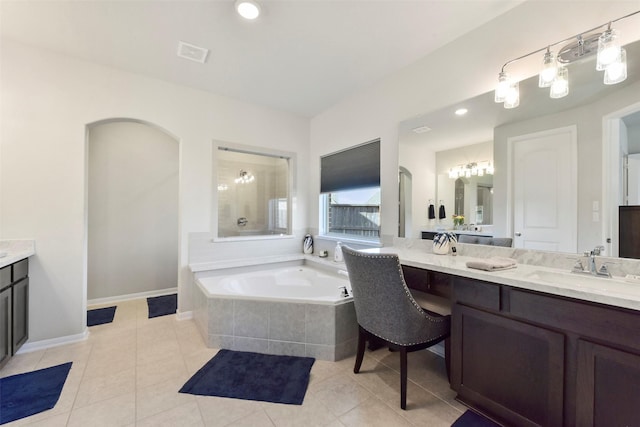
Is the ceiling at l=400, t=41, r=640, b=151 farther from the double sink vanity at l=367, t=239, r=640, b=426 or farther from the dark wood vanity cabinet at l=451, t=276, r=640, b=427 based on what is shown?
the dark wood vanity cabinet at l=451, t=276, r=640, b=427

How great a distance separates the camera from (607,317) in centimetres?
113

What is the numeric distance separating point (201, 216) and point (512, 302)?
3.13m

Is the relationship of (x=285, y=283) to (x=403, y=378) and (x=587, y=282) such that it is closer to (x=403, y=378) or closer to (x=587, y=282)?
(x=403, y=378)

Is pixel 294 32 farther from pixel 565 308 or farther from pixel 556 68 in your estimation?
pixel 565 308

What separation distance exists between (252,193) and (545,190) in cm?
343

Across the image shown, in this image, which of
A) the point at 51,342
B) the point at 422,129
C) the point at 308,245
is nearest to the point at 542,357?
the point at 422,129

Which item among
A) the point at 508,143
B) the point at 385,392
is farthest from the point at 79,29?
the point at 385,392

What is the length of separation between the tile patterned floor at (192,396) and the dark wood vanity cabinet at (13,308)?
0.58ft

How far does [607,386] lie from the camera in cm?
114

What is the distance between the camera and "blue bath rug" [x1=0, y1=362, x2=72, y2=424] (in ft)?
5.33

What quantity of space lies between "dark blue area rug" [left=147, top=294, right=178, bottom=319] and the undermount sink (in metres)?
3.68

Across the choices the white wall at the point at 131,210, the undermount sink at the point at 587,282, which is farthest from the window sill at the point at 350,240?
the white wall at the point at 131,210

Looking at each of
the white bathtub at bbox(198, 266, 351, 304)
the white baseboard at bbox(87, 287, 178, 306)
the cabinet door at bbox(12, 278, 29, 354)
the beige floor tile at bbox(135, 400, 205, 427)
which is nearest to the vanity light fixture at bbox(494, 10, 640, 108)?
the white bathtub at bbox(198, 266, 351, 304)

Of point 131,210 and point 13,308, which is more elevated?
point 131,210
